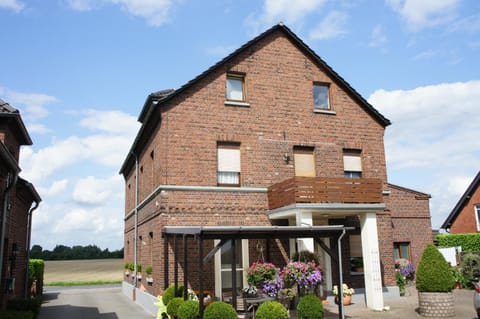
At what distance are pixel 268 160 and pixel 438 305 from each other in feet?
24.7

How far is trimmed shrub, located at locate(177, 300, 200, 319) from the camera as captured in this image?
437 inches

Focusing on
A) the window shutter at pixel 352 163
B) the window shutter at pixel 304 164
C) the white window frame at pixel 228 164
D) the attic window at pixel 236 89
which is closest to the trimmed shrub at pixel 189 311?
the white window frame at pixel 228 164

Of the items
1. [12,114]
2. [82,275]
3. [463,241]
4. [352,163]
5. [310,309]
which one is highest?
[12,114]

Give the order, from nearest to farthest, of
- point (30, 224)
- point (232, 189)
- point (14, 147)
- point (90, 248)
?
1. point (232, 189)
2. point (14, 147)
3. point (30, 224)
4. point (90, 248)

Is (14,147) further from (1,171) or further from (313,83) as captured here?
(313,83)

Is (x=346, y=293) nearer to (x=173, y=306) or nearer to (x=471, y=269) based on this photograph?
(x=173, y=306)

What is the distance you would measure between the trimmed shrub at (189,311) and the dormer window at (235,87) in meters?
8.45

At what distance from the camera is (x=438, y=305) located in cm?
1324

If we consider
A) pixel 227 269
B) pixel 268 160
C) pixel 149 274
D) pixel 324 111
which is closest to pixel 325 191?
pixel 268 160

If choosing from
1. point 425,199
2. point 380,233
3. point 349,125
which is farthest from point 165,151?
point 425,199

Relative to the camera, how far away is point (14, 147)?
57.8 ft

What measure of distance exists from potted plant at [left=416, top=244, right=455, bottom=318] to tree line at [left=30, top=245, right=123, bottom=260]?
86.5 m

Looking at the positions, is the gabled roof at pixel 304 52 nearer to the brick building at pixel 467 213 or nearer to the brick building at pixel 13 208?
the brick building at pixel 13 208

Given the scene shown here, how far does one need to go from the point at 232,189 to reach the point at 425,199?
1249cm
